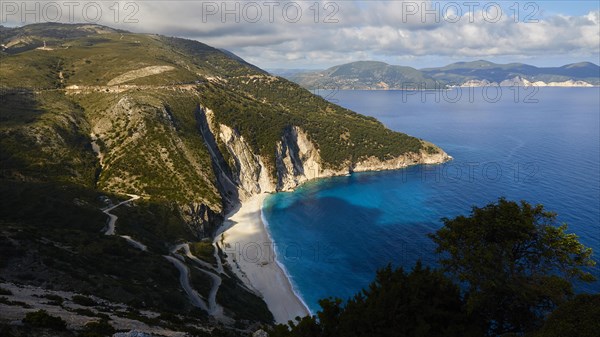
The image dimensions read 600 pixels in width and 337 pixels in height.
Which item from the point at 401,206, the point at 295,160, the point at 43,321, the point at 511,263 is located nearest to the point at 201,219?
the point at 401,206

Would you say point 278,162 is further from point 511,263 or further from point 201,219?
point 511,263

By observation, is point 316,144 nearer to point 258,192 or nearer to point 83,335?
point 258,192

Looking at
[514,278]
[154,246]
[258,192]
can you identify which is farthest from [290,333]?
[258,192]

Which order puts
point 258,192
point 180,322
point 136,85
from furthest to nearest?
point 136,85
point 258,192
point 180,322

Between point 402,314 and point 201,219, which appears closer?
point 402,314

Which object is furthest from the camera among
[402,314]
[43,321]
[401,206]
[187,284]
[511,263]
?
[401,206]
